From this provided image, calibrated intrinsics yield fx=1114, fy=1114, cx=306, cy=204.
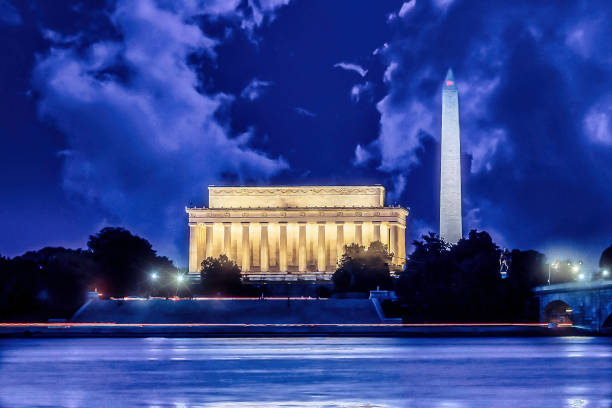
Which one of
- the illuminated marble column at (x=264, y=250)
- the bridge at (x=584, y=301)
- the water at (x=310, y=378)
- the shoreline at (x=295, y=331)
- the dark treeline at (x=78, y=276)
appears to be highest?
the illuminated marble column at (x=264, y=250)

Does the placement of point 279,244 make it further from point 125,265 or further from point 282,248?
point 125,265

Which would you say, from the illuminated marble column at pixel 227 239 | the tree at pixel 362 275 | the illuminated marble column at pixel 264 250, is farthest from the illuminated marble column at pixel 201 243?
the tree at pixel 362 275

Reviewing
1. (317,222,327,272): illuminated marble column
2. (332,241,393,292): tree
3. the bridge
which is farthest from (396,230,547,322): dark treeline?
(317,222,327,272): illuminated marble column

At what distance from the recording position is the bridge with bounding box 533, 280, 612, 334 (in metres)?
71.6

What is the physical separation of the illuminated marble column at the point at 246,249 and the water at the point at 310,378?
3796 inches

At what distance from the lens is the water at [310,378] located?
83.0 feet

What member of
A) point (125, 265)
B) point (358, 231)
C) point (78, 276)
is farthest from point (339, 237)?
point (78, 276)

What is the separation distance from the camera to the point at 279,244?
145875 mm

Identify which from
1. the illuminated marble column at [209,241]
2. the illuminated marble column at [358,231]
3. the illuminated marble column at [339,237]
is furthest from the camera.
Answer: the illuminated marble column at [209,241]

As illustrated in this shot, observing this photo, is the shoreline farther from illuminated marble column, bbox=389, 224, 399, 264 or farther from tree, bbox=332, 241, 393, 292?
illuminated marble column, bbox=389, 224, 399, 264

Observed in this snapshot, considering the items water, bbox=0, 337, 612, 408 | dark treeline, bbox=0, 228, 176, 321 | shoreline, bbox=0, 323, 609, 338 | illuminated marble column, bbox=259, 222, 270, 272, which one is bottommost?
water, bbox=0, 337, 612, 408

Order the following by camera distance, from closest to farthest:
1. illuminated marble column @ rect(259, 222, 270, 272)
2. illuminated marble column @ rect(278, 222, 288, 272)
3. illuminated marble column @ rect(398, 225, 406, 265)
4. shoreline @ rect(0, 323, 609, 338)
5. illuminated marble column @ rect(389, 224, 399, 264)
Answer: shoreline @ rect(0, 323, 609, 338), illuminated marble column @ rect(259, 222, 270, 272), illuminated marble column @ rect(278, 222, 288, 272), illuminated marble column @ rect(389, 224, 399, 264), illuminated marble column @ rect(398, 225, 406, 265)

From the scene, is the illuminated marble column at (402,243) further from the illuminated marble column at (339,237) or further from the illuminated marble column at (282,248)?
the illuminated marble column at (282,248)

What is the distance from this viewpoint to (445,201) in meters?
103
